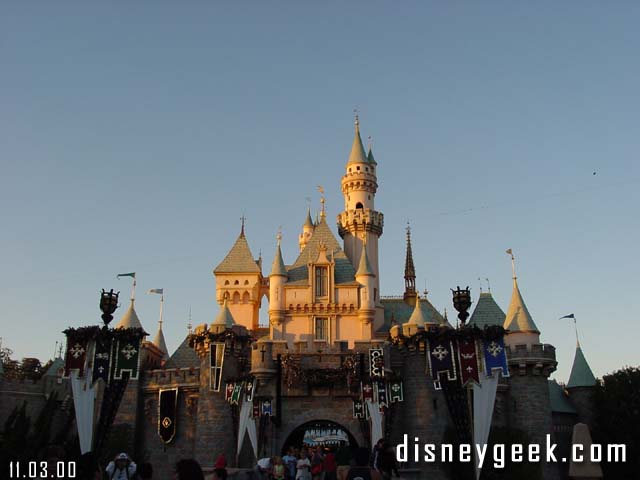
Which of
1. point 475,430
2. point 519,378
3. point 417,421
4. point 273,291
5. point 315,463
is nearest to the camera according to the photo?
point 315,463

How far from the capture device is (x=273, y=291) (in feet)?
158

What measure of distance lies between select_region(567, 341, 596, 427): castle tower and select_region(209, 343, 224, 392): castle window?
21.8 m

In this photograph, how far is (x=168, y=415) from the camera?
3709cm

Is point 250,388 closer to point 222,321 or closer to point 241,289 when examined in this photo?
point 222,321

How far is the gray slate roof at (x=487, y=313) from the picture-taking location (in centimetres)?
4394

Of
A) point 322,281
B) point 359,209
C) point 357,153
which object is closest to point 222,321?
point 322,281

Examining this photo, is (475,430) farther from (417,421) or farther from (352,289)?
(352,289)

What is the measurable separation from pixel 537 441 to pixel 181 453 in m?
18.5

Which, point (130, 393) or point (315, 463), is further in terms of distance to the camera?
point (130, 393)

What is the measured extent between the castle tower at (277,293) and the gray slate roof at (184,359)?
18.1ft

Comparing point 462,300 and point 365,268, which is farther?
point 365,268

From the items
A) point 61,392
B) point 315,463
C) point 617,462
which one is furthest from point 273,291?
point 315,463

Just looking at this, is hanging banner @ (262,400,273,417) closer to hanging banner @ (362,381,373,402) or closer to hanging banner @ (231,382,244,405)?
hanging banner @ (231,382,244,405)

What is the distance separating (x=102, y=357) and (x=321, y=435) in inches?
477
